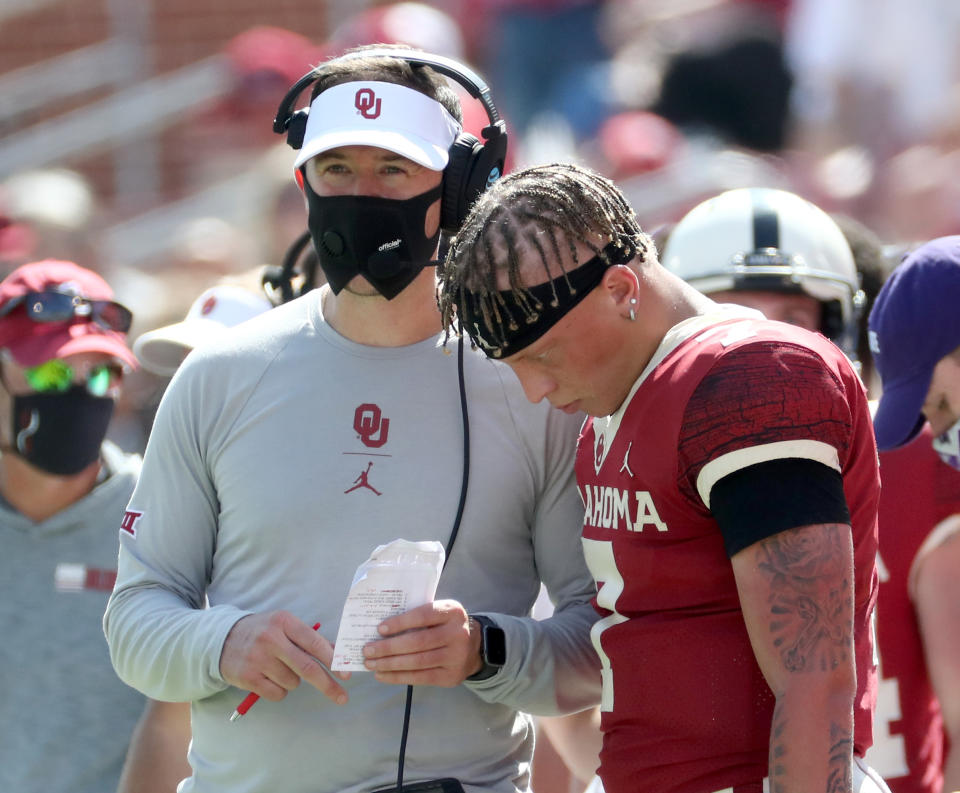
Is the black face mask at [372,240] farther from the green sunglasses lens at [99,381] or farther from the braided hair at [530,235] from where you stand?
the green sunglasses lens at [99,381]

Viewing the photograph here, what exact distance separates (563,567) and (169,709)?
1.29 metres

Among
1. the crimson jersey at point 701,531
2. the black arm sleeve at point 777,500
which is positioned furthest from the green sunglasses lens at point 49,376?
the black arm sleeve at point 777,500

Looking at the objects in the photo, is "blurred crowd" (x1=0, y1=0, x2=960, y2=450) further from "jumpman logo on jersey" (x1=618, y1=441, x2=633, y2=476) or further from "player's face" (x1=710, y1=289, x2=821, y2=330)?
"jumpman logo on jersey" (x1=618, y1=441, x2=633, y2=476)

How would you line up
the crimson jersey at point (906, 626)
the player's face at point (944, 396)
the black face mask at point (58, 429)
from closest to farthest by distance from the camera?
the player's face at point (944, 396) → the crimson jersey at point (906, 626) → the black face mask at point (58, 429)

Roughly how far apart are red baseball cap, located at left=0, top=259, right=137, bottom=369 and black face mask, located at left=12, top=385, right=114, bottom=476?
0.12 m

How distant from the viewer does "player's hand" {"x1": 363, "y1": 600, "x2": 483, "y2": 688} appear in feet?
8.24

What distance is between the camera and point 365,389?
2.93 metres

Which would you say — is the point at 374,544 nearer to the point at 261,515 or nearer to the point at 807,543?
the point at 261,515

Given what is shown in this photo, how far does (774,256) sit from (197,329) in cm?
169

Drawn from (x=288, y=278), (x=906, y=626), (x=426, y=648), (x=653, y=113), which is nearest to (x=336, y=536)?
(x=426, y=648)

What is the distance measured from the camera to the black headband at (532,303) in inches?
95.3

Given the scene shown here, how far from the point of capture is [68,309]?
4.07 metres

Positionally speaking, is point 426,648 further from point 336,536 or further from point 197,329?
point 197,329

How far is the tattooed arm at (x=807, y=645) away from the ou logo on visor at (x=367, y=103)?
4.20 ft
